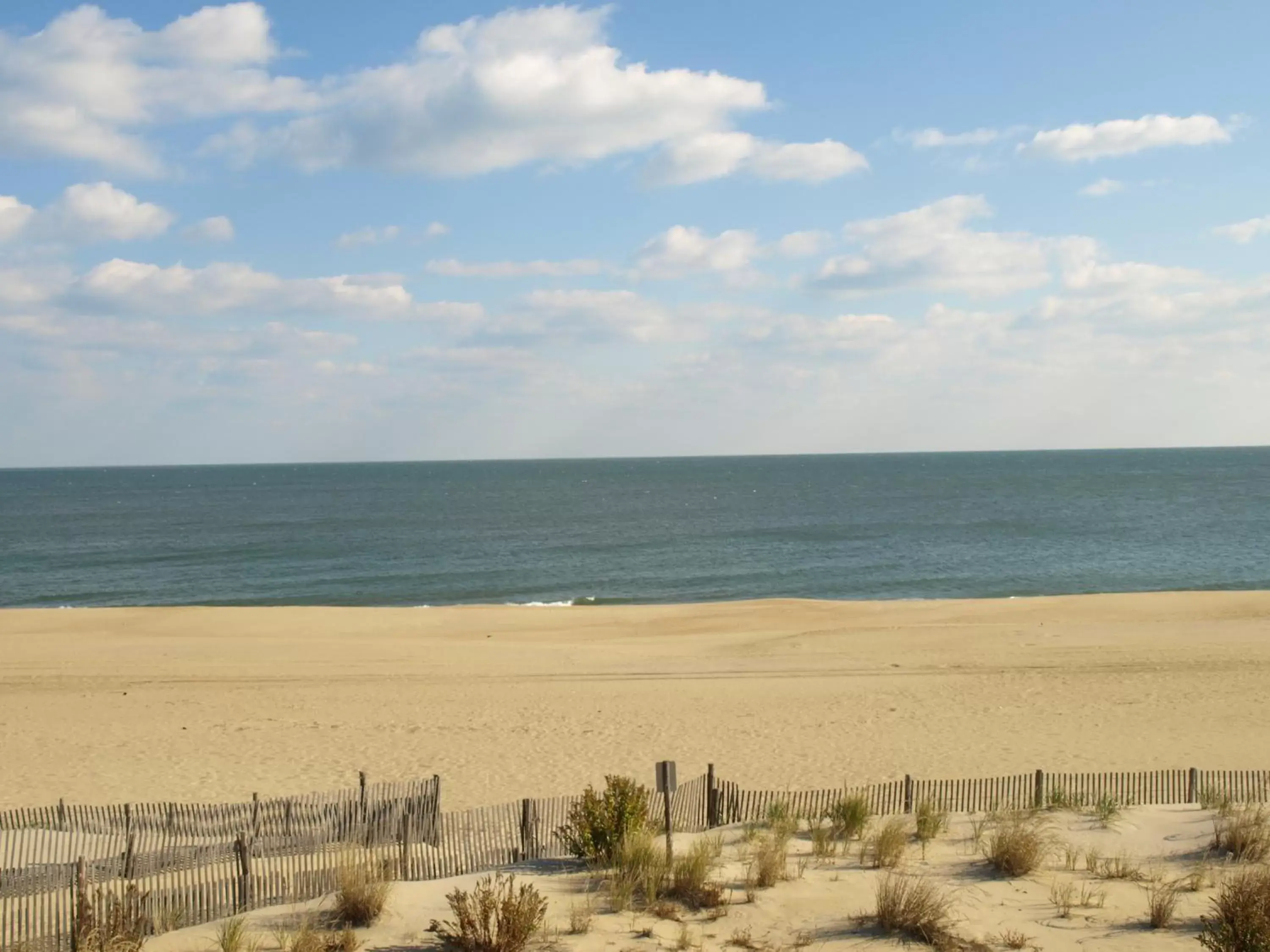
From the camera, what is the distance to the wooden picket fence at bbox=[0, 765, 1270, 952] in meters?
9.98

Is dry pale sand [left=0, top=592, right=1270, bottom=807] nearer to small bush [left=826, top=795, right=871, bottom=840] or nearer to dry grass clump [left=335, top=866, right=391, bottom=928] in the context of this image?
small bush [left=826, top=795, right=871, bottom=840]

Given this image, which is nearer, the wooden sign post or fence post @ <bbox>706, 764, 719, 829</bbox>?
the wooden sign post

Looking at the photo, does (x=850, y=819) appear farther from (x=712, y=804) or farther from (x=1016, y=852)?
(x=1016, y=852)

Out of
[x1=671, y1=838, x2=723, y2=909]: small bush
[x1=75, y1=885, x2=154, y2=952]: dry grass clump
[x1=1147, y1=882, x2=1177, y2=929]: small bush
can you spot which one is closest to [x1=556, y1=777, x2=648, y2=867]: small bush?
[x1=671, y1=838, x2=723, y2=909]: small bush

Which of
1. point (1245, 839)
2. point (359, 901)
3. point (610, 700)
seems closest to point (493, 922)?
point (359, 901)

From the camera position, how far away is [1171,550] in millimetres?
67250

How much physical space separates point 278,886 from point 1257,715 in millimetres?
21107

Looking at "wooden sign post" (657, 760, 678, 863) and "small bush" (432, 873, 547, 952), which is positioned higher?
"wooden sign post" (657, 760, 678, 863)

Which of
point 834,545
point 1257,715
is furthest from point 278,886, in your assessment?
point 834,545

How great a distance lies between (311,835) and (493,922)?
5.17m

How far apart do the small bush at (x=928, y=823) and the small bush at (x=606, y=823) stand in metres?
3.37

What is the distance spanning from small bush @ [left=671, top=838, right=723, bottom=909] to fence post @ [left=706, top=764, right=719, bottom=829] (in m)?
3.51

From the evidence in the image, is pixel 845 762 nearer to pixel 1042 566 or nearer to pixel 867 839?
pixel 867 839

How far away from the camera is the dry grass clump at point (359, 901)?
31.3ft
